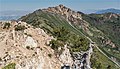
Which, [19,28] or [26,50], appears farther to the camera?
[19,28]

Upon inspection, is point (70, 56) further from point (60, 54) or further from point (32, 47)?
point (32, 47)

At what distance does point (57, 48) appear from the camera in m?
122

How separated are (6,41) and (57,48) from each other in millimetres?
19676

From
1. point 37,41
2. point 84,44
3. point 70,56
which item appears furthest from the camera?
point 84,44

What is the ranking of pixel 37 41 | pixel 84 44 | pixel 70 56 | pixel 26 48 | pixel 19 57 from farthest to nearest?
pixel 84 44
pixel 70 56
pixel 37 41
pixel 26 48
pixel 19 57

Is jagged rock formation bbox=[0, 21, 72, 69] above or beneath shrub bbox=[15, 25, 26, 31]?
beneath

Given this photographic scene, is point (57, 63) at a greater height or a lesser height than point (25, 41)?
lesser

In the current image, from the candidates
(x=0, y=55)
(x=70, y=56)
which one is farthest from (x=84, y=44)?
(x=0, y=55)

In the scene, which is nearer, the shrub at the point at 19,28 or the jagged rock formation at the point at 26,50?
the jagged rock formation at the point at 26,50

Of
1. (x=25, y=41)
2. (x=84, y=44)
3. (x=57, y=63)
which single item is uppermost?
(x=25, y=41)

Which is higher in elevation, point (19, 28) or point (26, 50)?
point (19, 28)

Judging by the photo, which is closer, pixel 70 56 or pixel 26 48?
pixel 26 48

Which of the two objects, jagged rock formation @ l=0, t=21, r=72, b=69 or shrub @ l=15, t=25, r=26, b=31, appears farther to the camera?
shrub @ l=15, t=25, r=26, b=31

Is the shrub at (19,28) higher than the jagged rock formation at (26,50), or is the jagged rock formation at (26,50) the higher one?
the shrub at (19,28)
